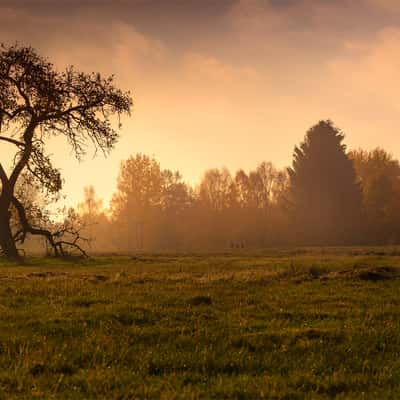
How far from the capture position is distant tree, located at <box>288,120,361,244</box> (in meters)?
81.9

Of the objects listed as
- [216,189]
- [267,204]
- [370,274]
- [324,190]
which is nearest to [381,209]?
[324,190]

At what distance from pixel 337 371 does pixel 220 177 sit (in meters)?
110

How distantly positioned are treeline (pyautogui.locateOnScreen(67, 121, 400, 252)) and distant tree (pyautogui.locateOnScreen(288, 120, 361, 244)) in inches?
7.0

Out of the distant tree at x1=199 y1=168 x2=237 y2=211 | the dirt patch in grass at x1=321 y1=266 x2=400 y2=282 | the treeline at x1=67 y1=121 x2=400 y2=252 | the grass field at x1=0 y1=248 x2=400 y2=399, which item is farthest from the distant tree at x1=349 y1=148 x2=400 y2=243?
the grass field at x1=0 y1=248 x2=400 y2=399

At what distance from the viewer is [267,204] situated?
357 ft

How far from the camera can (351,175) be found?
84125 mm

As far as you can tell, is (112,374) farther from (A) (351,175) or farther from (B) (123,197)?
(B) (123,197)

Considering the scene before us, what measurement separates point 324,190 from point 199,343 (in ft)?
260

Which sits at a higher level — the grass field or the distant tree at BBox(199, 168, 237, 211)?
the distant tree at BBox(199, 168, 237, 211)

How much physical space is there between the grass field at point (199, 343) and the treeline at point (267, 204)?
6117 centimetres

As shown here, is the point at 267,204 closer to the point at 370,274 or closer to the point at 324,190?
the point at 324,190

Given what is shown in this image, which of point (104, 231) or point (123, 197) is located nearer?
point (123, 197)

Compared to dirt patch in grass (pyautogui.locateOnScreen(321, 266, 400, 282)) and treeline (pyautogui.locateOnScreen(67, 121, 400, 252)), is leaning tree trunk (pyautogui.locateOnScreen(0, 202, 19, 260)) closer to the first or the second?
dirt patch in grass (pyautogui.locateOnScreen(321, 266, 400, 282))

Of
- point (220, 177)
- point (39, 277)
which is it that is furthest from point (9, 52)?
point (220, 177)
